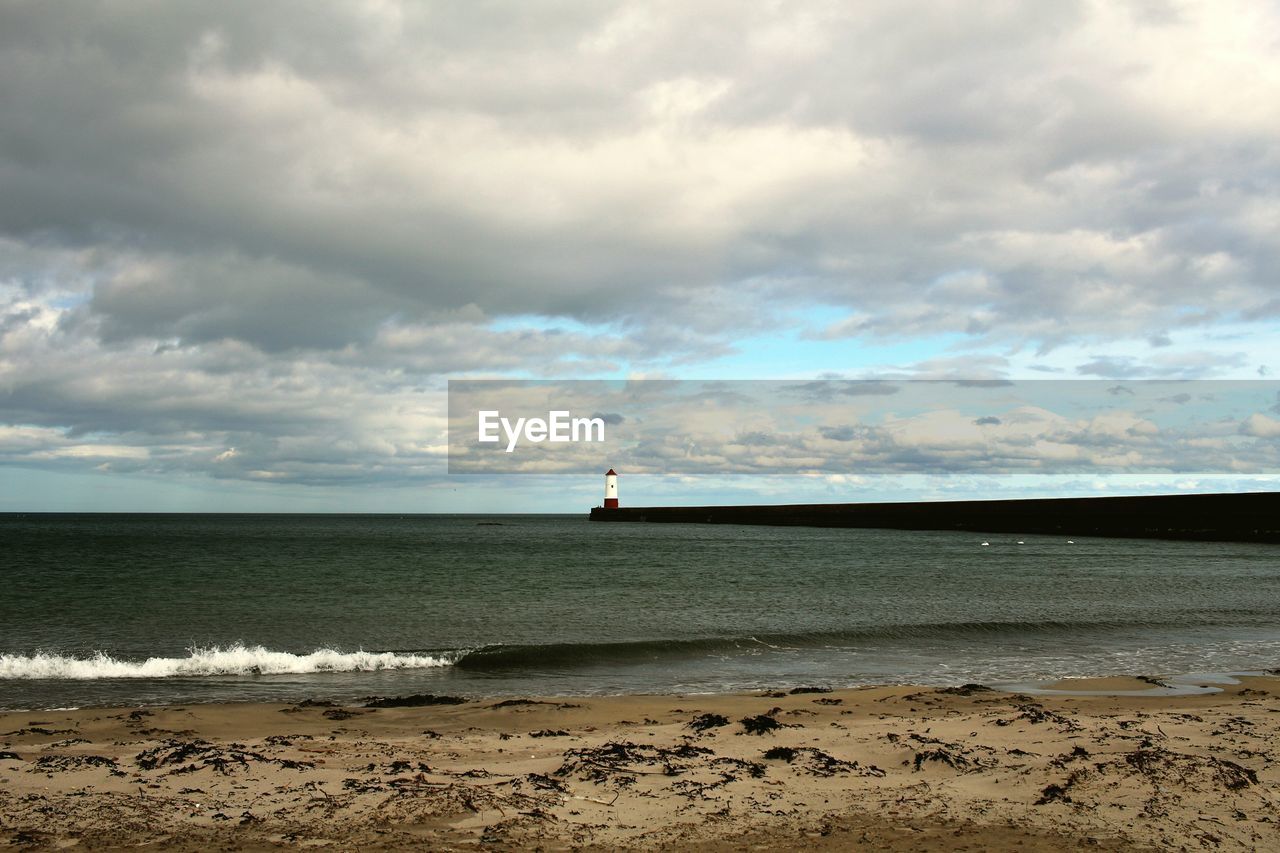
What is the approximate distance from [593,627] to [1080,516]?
70.7 metres

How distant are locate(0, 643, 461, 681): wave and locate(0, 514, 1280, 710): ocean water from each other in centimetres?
5

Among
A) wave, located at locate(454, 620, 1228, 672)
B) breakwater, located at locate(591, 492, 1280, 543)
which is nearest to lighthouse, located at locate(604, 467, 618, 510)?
breakwater, located at locate(591, 492, 1280, 543)

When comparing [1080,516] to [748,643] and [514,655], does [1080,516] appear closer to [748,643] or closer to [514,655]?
[748,643]

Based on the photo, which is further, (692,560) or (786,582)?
(692,560)

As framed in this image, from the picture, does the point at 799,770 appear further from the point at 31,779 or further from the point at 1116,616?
the point at 1116,616

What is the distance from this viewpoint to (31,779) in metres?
7.46

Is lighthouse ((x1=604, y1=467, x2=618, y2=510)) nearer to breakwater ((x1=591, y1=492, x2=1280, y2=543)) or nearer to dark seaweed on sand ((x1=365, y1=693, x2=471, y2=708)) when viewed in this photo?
breakwater ((x1=591, y1=492, x2=1280, y2=543))

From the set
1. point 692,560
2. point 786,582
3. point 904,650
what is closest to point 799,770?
point 904,650

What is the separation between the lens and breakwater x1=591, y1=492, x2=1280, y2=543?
64.2 metres

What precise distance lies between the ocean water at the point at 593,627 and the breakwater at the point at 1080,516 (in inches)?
1006

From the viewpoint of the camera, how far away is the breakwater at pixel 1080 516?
64.2 meters

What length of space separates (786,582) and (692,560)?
15.2 m

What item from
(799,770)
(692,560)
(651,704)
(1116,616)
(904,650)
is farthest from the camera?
(692,560)

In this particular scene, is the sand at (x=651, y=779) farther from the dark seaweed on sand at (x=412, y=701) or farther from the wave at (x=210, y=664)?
the wave at (x=210, y=664)
